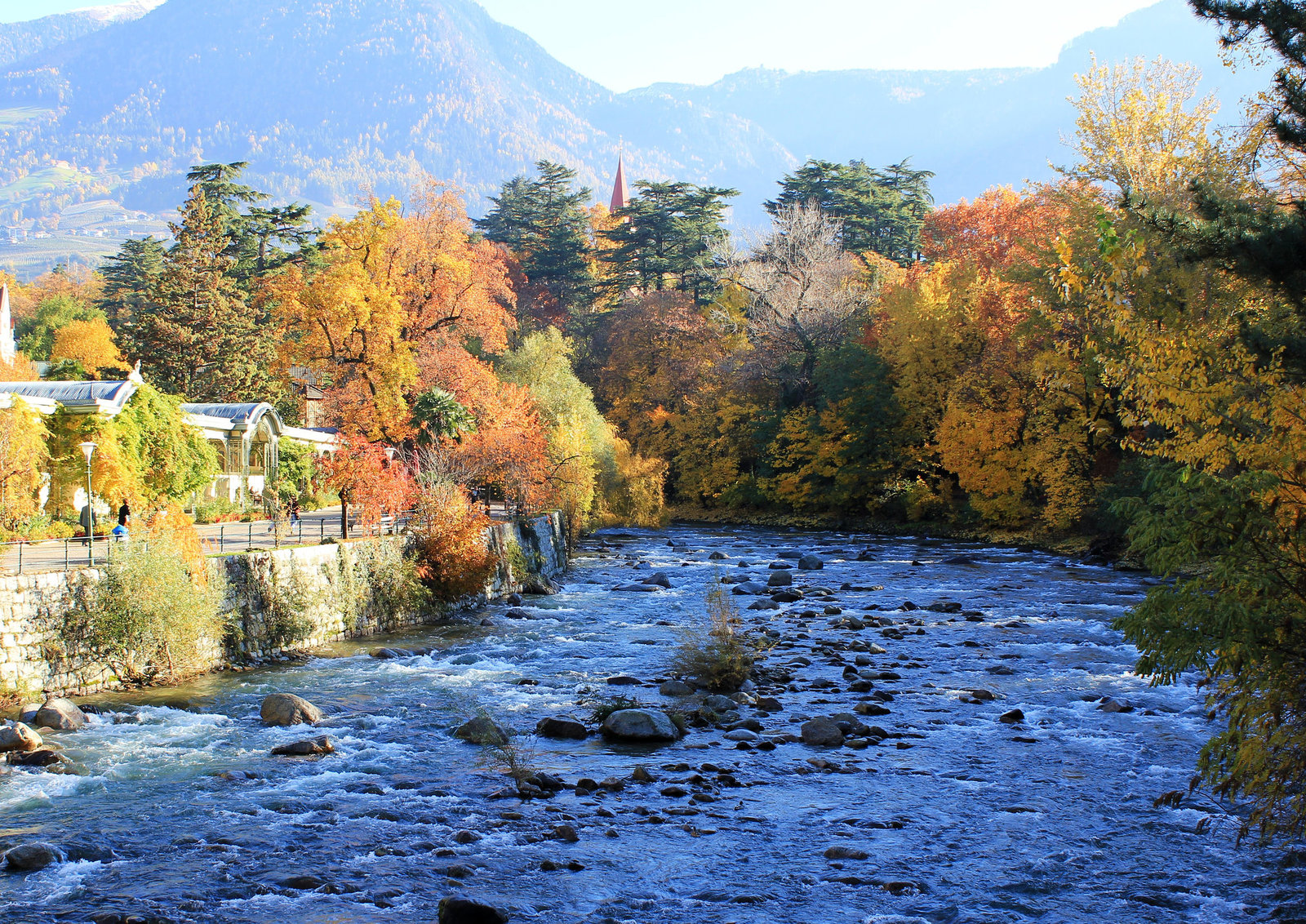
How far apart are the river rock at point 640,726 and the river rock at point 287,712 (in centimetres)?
431

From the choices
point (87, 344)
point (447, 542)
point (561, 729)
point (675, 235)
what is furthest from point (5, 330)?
point (561, 729)

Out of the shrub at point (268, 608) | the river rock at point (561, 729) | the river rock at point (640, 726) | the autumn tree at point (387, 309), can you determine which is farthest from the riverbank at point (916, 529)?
the shrub at point (268, 608)

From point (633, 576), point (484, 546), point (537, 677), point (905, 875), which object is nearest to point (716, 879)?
point (905, 875)

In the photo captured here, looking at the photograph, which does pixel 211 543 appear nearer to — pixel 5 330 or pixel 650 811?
pixel 650 811

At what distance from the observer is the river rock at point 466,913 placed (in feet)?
25.5

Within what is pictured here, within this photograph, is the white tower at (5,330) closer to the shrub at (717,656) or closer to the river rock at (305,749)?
the river rock at (305,749)

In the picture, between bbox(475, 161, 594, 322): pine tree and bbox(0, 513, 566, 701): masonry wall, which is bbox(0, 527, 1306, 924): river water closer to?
bbox(0, 513, 566, 701): masonry wall

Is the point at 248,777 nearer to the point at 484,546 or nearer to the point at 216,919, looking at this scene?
the point at 216,919

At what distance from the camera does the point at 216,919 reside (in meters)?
7.91

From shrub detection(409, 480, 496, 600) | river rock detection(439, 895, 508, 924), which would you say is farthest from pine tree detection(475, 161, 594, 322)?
river rock detection(439, 895, 508, 924)

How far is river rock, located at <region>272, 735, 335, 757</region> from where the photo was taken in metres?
12.2

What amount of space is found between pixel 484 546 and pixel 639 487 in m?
20.6

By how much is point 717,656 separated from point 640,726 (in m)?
3.19

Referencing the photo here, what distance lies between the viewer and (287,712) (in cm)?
1359
